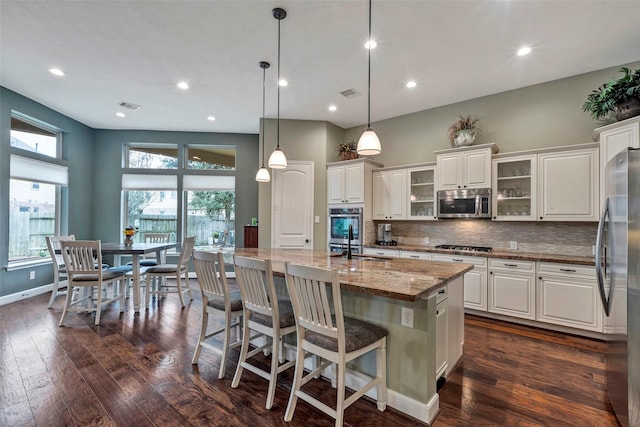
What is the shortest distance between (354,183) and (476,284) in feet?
7.60

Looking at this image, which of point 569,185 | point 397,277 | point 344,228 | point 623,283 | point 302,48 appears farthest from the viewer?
point 344,228

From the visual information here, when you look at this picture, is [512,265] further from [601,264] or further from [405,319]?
[405,319]

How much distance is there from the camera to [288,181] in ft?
17.0

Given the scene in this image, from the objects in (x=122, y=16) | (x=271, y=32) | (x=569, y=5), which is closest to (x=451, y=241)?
(x=569, y=5)

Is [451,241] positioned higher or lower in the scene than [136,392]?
higher

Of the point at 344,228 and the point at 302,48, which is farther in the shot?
the point at 344,228

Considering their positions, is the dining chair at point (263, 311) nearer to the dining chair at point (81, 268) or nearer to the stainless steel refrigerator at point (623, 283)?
the stainless steel refrigerator at point (623, 283)

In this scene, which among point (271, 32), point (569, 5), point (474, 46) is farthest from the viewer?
point (474, 46)

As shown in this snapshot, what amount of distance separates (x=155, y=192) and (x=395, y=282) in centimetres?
606

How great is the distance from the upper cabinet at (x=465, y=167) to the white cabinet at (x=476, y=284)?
1016mm

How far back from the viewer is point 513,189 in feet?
12.9

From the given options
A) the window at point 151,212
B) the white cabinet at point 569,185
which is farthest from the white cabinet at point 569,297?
the window at point 151,212

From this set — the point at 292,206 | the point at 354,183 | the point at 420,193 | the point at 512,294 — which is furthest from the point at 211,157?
the point at 512,294

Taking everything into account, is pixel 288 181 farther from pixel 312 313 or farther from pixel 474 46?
pixel 312 313
